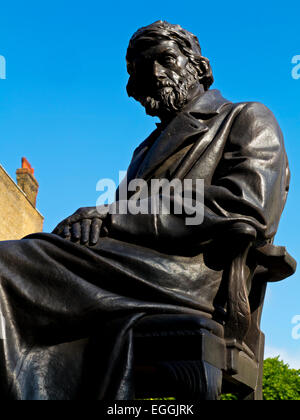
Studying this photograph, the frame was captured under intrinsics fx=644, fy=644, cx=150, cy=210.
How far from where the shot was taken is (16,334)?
3.46 meters

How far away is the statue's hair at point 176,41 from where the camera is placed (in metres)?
4.45

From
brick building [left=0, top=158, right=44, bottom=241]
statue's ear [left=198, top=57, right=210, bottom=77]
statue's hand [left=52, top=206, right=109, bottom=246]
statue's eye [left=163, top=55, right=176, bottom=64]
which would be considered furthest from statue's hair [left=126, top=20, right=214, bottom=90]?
brick building [left=0, top=158, right=44, bottom=241]

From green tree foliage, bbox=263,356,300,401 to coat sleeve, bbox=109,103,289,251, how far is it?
10754 millimetres

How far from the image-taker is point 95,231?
3.68 m

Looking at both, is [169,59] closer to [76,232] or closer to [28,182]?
[76,232]

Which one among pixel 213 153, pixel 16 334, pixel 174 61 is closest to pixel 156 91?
pixel 174 61

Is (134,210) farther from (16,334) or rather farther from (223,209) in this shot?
(16,334)

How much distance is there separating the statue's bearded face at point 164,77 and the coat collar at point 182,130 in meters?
0.11

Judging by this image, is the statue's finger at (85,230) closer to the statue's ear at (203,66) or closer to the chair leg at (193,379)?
the chair leg at (193,379)

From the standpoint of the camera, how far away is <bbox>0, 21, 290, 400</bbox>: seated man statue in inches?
132

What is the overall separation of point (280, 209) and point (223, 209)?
21.3 inches

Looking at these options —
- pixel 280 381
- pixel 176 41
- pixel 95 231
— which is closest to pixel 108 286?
pixel 95 231

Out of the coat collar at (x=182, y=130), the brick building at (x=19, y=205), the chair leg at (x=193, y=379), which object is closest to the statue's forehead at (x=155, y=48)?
the coat collar at (x=182, y=130)

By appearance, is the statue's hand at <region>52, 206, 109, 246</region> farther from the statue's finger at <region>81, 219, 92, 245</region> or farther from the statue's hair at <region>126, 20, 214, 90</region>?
the statue's hair at <region>126, 20, 214, 90</region>
